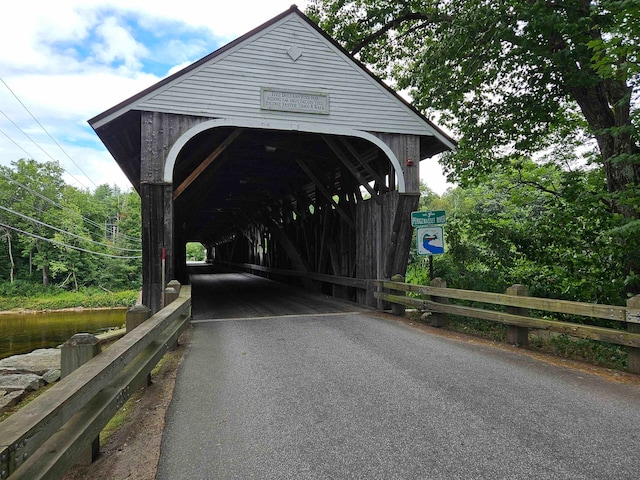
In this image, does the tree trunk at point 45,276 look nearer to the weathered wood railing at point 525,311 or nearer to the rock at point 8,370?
the rock at point 8,370

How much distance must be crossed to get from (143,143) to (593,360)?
7948 mm

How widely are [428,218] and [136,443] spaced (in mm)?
Answer: 6216

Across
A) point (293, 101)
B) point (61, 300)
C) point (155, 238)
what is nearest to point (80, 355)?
point (155, 238)

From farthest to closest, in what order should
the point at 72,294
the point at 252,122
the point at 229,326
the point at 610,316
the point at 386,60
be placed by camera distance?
the point at 72,294 < the point at 386,60 < the point at 252,122 < the point at 229,326 < the point at 610,316

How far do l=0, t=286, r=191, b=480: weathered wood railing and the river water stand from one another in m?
17.9

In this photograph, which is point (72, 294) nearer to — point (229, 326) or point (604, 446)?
point (229, 326)

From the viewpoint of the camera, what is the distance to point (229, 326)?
746 cm

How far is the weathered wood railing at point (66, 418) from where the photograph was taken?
5.55ft

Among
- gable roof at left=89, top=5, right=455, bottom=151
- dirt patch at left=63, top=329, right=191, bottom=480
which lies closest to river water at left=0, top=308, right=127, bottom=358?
gable roof at left=89, top=5, right=455, bottom=151

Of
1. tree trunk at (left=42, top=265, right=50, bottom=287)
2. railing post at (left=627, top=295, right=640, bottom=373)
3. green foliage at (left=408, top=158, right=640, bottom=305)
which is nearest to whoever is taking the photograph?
railing post at (left=627, top=295, right=640, bottom=373)

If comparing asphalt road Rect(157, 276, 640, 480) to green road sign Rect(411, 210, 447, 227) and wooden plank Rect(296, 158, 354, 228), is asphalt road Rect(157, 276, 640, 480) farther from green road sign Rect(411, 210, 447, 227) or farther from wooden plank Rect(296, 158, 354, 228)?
wooden plank Rect(296, 158, 354, 228)

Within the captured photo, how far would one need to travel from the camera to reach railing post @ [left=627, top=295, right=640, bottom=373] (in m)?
4.21

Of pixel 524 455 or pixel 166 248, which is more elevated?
pixel 166 248

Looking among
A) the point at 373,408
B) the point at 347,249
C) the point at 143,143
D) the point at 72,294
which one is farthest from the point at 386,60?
the point at 72,294
